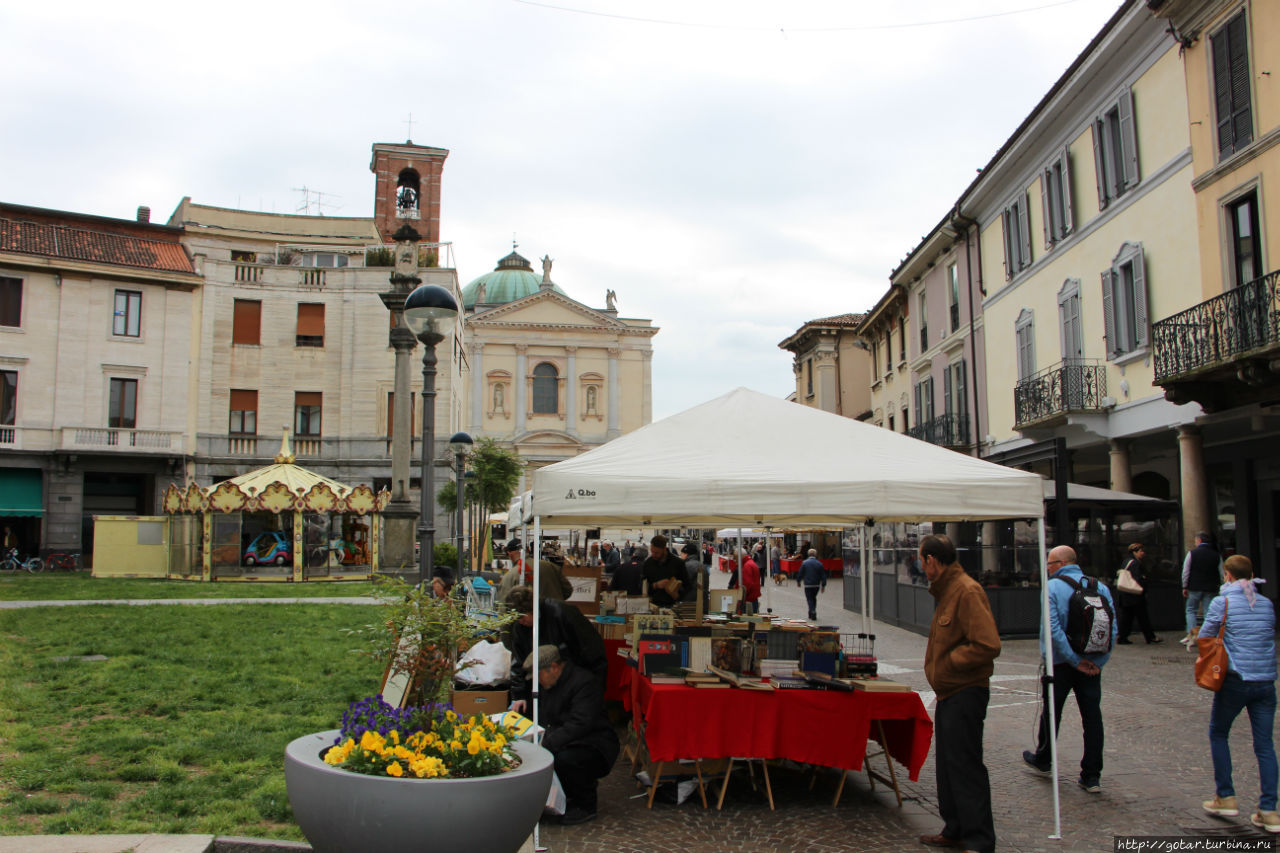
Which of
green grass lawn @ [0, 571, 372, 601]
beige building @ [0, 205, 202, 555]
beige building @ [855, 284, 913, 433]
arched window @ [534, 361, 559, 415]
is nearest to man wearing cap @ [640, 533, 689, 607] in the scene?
green grass lawn @ [0, 571, 372, 601]

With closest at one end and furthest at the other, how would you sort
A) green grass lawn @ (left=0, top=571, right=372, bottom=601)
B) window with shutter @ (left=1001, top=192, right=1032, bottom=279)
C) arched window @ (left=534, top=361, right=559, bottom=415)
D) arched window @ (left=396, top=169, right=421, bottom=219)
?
green grass lawn @ (left=0, top=571, right=372, bottom=601), window with shutter @ (left=1001, top=192, right=1032, bottom=279), arched window @ (left=396, top=169, right=421, bottom=219), arched window @ (left=534, top=361, right=559, bottom=415)

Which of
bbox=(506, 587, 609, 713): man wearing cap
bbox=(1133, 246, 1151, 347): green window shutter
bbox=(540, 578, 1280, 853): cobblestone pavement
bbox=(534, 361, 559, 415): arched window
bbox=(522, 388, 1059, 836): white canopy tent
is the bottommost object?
bbox=(540, 578, 1280, 853): cobblestone pavement

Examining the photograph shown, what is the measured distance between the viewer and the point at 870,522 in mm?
9172

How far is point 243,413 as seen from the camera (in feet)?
131

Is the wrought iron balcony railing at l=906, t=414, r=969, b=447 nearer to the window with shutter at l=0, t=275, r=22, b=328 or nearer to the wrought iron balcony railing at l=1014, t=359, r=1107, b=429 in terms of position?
the wrought iron balcony railing at l=1014, t=359, r=1107, b=429

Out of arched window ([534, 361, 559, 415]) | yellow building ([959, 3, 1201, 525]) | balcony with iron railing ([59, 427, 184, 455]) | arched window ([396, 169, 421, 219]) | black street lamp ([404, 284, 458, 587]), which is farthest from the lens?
arched window ([534, 361, 559, 415])

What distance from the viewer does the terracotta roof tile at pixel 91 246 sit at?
116ft

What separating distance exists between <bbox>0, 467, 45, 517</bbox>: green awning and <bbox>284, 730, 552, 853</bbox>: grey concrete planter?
35781 mm

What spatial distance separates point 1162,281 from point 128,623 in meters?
18.7

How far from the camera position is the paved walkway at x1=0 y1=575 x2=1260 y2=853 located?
5840 millimetres

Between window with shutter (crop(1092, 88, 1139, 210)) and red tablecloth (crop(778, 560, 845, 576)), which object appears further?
red tablecloth (crop(778, 560, 845, 576))

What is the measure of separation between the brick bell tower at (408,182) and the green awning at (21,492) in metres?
20.1

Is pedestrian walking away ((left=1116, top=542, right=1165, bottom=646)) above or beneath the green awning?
beneath

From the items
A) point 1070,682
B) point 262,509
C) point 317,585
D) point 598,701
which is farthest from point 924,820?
point 262,509
